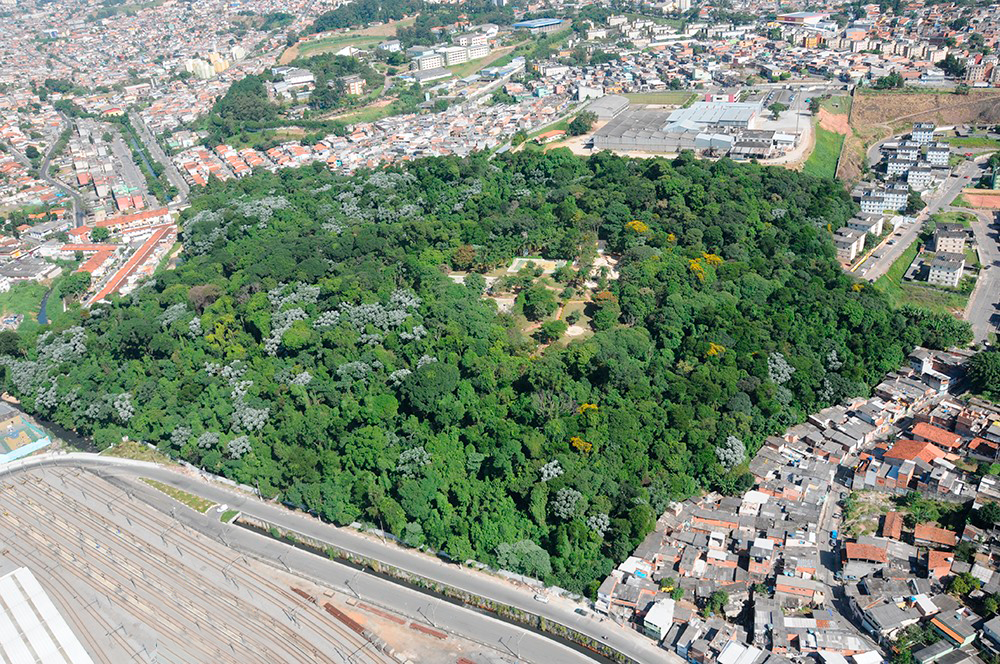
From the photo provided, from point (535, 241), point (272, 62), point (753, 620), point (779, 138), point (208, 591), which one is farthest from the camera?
point (272, 62)

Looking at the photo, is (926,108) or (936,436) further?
(926,108)

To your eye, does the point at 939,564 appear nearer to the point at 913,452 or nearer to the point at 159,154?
the point at 913,452

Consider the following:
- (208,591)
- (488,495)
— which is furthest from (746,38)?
(208,591)

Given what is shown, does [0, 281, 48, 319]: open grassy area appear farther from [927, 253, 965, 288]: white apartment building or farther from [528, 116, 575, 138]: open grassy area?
[927, 253, 965, 288]: white apartment building

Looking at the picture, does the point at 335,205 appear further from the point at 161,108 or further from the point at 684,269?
the point at 161,108

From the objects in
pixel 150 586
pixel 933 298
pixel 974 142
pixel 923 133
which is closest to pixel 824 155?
pixel 923 133

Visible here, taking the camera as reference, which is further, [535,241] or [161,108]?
[161,108]

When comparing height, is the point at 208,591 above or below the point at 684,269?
below

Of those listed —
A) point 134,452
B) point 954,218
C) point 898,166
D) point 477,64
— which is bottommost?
point 134,452
